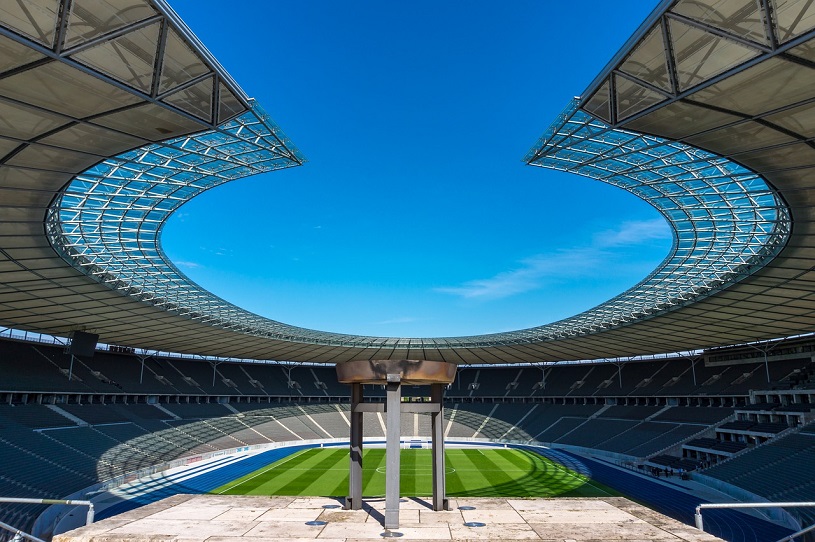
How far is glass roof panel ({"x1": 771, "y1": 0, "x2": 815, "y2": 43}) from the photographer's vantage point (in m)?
10.7

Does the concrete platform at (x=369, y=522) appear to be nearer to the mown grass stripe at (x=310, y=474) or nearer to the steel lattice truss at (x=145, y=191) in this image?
the steel lattice truss at (x=145, y=191)

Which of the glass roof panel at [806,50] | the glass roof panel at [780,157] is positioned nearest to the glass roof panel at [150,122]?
the glass roof panel at [806,50]

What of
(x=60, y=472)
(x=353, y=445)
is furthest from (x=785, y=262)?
(x=60, y=472)

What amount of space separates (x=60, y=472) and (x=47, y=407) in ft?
55.8

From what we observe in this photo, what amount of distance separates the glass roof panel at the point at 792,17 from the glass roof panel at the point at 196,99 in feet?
46.3

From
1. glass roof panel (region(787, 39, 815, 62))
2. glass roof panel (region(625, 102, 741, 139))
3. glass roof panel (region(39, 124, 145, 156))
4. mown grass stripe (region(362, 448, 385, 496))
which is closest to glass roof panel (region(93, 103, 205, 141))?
glass roof panel (region(39, 124, 145, 156))

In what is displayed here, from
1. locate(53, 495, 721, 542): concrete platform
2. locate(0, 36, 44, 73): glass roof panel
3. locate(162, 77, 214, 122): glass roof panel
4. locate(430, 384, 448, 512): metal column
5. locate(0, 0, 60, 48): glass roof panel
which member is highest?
locate(162, 77, 214, 122): glass roof panel

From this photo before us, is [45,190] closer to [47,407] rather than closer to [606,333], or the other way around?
[47,407]

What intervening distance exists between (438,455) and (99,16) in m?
15.3

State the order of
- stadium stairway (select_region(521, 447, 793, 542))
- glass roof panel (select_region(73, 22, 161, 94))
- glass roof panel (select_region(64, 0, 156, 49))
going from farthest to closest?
1. stadium stairway (select_region(521, 447, 793, 542))
2. glass roof panel (select_region(73, 22, 161, 94))
3. glass roof panel (select_region(64, 0, 156, 49))

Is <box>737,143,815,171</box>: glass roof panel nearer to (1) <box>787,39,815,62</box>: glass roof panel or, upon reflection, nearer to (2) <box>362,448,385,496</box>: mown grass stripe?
(1) <box>787,39,815,62</box>: glass roof panel

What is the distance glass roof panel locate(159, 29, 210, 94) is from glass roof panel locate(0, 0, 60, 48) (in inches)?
92.2

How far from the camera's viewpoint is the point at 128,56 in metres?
12.8

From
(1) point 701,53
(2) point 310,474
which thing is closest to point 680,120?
(1) point 701,53
